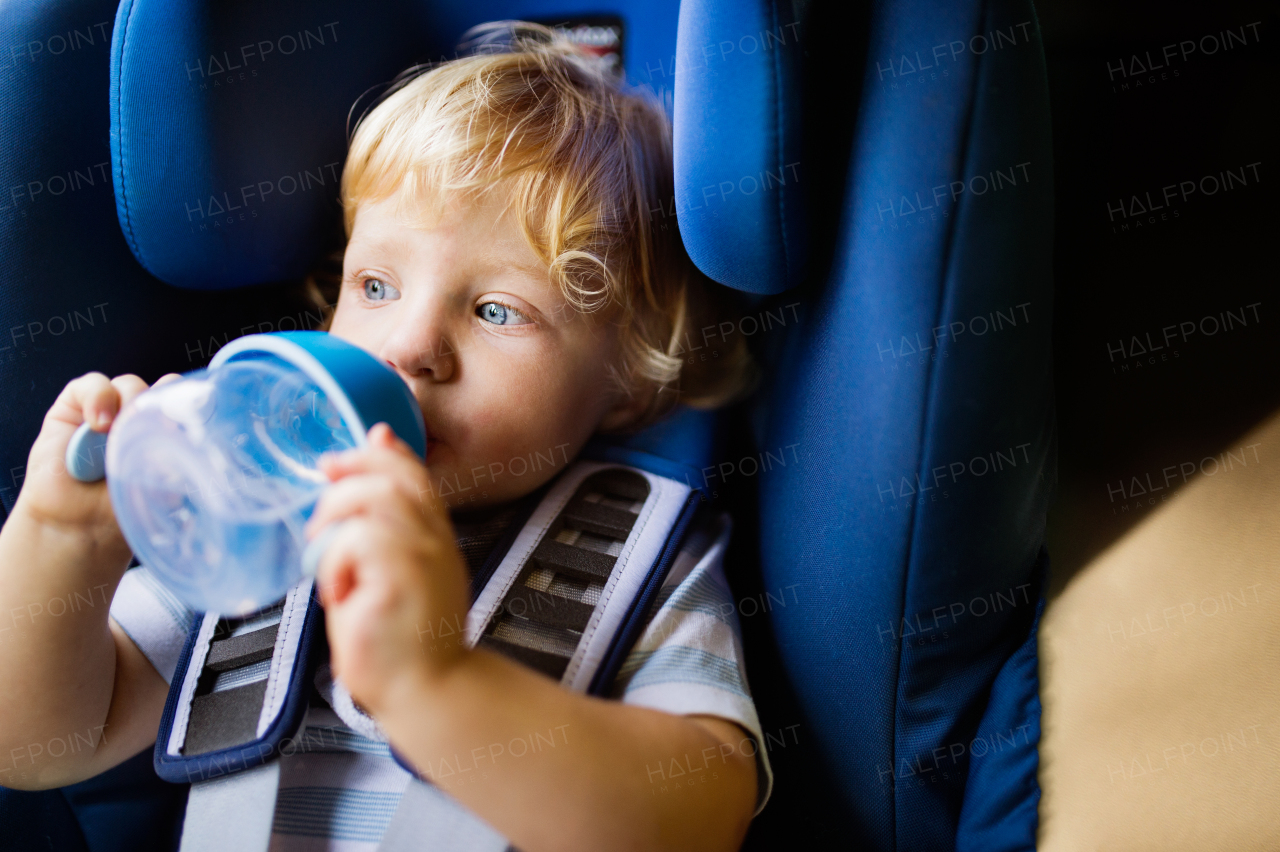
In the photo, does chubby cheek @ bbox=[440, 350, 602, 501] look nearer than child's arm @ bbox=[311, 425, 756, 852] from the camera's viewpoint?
No

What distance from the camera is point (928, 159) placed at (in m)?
0.69

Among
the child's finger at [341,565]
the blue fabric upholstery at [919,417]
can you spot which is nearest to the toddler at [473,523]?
the child's finger at [341,565]

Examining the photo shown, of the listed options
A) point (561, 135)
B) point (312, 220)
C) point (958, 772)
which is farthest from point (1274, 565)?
point (312, 220)

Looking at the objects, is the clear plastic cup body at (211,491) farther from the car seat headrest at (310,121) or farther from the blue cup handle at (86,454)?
the car seat headrest at (310,121)

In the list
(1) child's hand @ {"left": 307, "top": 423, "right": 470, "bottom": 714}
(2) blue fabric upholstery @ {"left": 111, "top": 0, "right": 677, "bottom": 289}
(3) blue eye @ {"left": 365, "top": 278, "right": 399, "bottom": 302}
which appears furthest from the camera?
(3) blue eye @ {"left": 365, "top": 278, "right": 399, "bottom": 302}

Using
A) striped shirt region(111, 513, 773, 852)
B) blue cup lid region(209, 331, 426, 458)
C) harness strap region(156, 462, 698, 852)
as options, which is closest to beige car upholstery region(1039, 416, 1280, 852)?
striped shirt region(111, 513, 773, 852)

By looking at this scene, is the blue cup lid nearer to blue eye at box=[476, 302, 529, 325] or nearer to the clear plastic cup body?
the clear plastic cup body

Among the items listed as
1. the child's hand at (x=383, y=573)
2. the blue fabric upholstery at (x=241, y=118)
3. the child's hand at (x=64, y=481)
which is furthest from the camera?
the blue fabric upholstery at (x=241, y=118)

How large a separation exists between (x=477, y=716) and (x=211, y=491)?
11.3 inches

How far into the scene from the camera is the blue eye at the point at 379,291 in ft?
3.28

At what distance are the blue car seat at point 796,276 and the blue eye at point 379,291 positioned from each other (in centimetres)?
14

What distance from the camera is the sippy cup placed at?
0.67 metres

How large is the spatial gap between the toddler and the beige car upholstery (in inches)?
→ 12.4

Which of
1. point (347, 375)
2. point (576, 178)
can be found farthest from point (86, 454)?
point (576, 178)
